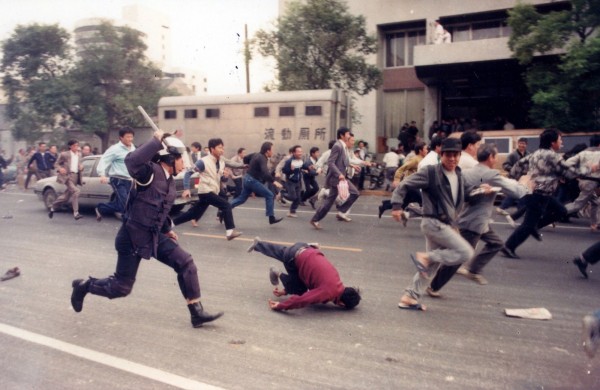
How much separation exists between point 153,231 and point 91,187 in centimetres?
860

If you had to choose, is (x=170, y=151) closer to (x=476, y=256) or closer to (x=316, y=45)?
(x=476, y=256)

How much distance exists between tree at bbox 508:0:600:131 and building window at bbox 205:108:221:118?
1057 centimetres

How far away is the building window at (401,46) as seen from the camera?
26.5m

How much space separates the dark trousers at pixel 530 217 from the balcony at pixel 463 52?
44.5 feet

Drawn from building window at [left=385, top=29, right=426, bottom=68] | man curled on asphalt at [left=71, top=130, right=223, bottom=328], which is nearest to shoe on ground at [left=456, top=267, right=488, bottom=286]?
man curled on asphalt at [left=71, top=130, right=223, bottom=328]

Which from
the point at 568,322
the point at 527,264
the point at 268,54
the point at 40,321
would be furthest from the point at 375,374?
the point at 268,54

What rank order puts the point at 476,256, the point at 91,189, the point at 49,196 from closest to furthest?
the point at 476,256, the point at 91,189, the point at 49,196

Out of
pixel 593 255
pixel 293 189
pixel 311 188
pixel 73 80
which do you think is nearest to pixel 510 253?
pixel 593 255

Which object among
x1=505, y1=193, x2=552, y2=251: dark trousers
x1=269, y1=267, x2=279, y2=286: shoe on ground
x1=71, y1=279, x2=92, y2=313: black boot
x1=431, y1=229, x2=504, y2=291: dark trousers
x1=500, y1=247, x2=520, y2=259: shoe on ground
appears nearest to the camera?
x1=71, y1=279, x2=92, y2=313: black boot

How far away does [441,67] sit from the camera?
2147 cm

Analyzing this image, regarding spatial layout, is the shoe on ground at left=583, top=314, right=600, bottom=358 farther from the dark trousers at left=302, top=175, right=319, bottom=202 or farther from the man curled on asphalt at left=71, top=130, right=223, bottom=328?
the dark trousers at left=302, top=175, right=319, bottom=202

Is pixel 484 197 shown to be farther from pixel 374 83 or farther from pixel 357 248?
pixel 374 83

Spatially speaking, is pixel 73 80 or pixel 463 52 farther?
pixel 73 80

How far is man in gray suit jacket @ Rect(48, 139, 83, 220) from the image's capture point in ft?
39.5
